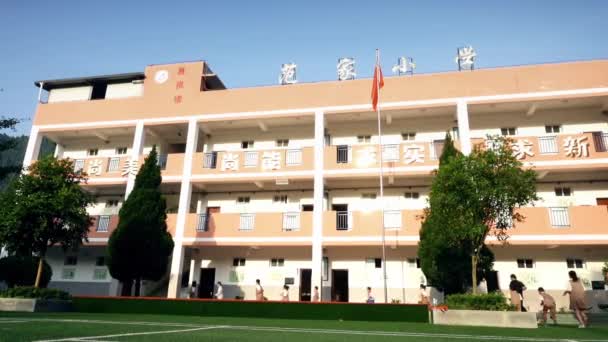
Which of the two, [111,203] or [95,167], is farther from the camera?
[111,203]

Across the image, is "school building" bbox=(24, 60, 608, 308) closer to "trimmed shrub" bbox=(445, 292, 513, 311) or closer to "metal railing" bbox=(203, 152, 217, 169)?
"metal railing" bbox=(203, 152, 217, 169)

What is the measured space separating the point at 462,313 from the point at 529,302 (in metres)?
9.43

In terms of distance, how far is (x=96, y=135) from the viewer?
2552cm

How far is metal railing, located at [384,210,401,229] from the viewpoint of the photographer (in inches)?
749

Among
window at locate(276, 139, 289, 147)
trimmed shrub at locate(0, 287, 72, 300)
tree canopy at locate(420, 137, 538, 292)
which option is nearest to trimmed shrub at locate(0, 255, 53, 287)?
trimmed shrub at locate(0, 287, 72, 300)

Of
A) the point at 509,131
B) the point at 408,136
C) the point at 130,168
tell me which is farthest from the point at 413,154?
the point at 130,168

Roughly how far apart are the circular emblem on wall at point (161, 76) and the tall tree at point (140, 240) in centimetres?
672

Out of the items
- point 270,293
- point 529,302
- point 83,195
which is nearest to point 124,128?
point 83,195

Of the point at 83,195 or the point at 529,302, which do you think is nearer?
the point at 83,195

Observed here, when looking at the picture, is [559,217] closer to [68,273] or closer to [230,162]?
[230,162]

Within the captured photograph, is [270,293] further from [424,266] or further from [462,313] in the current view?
[462,313]

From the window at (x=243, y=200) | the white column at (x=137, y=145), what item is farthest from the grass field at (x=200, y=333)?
the window at (x=243, y=200)

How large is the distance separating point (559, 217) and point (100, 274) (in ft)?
74.1

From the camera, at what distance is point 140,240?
18.6 metres
